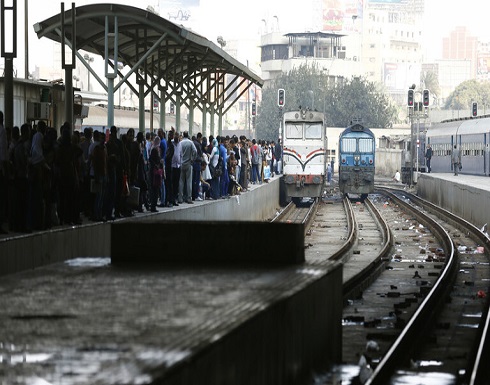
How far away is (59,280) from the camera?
10133mm

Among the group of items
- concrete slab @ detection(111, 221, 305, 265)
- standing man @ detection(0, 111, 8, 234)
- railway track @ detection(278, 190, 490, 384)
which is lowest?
railway track @ detection(278, 190, 490, 384)

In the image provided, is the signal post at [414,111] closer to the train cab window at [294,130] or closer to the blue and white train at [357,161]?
the blue and white train at [357,161]

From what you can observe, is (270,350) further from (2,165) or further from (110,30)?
(110,30)

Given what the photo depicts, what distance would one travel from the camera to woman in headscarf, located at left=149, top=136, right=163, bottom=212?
74.5ft

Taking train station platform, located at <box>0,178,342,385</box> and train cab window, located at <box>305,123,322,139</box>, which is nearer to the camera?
train station platform, located at <box>0,178,342,385</box>

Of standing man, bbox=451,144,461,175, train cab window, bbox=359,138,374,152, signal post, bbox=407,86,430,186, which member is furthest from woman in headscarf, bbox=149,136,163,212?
standing man, bbox=451,144,461,175

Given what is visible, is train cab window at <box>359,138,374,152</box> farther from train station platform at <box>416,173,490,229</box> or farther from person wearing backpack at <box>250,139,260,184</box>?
person wearing backpack at <box>250,139,260,184</box>

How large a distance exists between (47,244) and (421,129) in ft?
207

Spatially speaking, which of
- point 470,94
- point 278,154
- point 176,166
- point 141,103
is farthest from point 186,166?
point 470,94

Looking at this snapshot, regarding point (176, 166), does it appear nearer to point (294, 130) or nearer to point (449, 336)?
point (449, 336)

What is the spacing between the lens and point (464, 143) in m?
60.2

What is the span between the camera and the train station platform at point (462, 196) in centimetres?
3394

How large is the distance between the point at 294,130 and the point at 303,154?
1.07 metres

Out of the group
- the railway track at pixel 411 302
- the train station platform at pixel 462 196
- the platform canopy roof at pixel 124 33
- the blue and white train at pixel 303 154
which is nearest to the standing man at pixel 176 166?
the platform canopy roof at pixel 124 33
